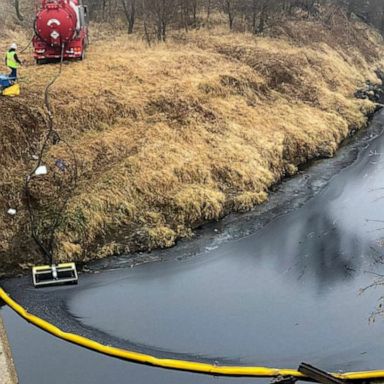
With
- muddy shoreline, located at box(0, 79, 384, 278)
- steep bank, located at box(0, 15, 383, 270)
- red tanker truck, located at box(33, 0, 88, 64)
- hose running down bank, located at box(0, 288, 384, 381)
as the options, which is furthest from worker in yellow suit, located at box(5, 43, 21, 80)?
hose running down bank, located at box(0, 288, 384, 381)

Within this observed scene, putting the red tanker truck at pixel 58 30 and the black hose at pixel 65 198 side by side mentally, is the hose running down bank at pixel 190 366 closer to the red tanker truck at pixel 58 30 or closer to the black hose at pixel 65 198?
→ the black hose at pixel 65 198

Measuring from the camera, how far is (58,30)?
18.7m

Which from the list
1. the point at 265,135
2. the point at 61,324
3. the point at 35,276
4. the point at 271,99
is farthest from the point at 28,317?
the point at 271,99

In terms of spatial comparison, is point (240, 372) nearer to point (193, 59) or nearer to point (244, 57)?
point (193, 59)

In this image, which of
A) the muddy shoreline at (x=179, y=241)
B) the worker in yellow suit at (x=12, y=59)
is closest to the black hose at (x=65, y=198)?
the muddy shoreline at (x=179, y=241)

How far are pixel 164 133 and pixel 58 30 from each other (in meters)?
5.60

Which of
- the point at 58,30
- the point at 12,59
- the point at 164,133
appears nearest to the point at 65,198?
the point at 164,133

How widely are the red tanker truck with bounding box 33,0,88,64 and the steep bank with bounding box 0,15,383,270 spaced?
705 mm

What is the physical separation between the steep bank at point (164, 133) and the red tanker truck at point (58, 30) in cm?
71

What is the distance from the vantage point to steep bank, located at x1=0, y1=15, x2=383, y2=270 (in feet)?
44.5

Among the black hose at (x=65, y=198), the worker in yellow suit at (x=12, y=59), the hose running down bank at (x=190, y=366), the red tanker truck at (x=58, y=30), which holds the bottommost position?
the hose running down bank at (x=190, y=366)

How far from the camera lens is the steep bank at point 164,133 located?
13570 mm

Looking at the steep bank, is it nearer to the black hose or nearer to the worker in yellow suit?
the black hose

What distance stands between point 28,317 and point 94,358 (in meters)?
1.74
